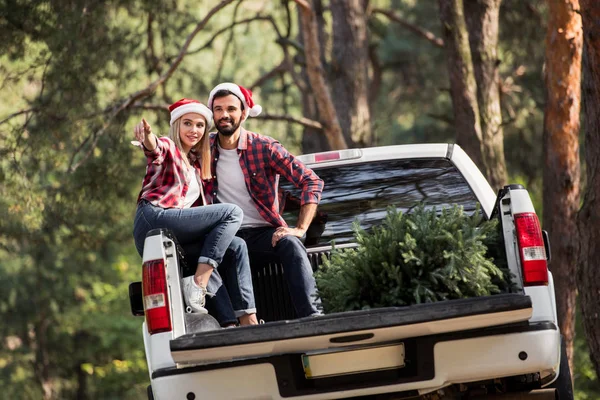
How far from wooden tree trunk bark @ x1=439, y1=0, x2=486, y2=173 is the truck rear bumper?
716 cm

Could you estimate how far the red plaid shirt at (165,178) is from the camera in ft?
18.1

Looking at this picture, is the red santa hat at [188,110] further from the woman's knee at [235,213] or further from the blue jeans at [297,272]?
the blue jeans at [297,272]

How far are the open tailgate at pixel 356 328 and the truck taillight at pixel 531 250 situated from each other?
15.5 inches

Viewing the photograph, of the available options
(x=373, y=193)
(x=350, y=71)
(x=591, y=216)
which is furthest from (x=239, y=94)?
(x=350, y=71)

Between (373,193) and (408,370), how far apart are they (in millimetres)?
1779

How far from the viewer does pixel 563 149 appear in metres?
10.6

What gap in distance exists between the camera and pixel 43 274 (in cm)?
2605

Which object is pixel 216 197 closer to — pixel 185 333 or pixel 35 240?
pixel 185 333

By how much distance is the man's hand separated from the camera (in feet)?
18.6

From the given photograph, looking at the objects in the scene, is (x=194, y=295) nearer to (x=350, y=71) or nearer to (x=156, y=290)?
(x=156, y=290)

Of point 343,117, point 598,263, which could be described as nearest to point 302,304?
point 598,263

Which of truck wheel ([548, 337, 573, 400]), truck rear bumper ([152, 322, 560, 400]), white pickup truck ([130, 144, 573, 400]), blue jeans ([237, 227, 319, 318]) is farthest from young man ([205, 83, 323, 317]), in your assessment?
truck wheel ([548, 337, 573, 400])

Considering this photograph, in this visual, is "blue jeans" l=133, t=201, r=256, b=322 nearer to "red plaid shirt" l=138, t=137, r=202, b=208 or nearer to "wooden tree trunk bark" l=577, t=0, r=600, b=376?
"red plaid shirt" l=138, t=137, r=202, b=208

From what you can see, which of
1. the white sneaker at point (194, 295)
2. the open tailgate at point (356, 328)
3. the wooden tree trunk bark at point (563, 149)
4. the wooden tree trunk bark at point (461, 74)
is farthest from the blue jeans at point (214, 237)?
the wooden tree trunk bark at point (461, 74)
